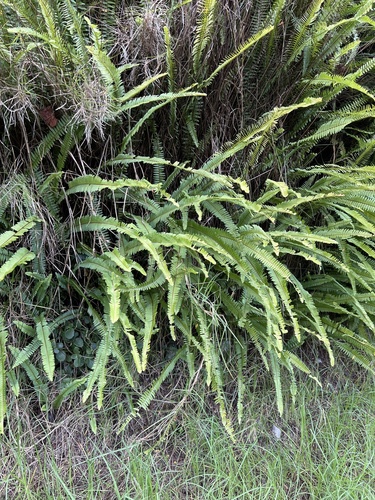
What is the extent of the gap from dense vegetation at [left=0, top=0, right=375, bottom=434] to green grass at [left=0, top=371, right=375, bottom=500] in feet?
0.45

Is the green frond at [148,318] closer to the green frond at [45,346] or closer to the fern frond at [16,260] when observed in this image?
the green frond at [45,346]

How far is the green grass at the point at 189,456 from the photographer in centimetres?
175

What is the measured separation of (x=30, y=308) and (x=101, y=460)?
2.22ft

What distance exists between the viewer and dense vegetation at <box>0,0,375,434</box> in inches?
64.6

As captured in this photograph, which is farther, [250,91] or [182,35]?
[250,91]

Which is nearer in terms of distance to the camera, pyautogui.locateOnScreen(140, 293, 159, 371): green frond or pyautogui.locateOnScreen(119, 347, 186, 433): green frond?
pyautogui.locateOnScreen(140, 293, 159, 371): green frond

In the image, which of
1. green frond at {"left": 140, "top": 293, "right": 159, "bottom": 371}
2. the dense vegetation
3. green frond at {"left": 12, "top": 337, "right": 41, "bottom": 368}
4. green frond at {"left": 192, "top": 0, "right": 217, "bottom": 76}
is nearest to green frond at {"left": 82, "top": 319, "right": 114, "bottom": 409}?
the dense vegetation

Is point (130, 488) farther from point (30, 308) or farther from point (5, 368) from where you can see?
point (30, 308)

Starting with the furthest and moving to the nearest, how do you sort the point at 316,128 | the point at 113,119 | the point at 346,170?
the point at 316,128 < the point at 346,170 < the point at 113,119

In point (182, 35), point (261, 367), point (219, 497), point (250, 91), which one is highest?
point (182, 35)

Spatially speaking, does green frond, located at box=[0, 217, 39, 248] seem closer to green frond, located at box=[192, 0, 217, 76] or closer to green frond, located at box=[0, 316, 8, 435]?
green frond, located at box=[0, 316, 8, 435]

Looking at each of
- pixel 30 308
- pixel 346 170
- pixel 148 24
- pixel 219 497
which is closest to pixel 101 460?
pixel 219 497

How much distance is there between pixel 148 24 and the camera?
1.67 meters

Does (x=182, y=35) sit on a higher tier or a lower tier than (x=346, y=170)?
higher
